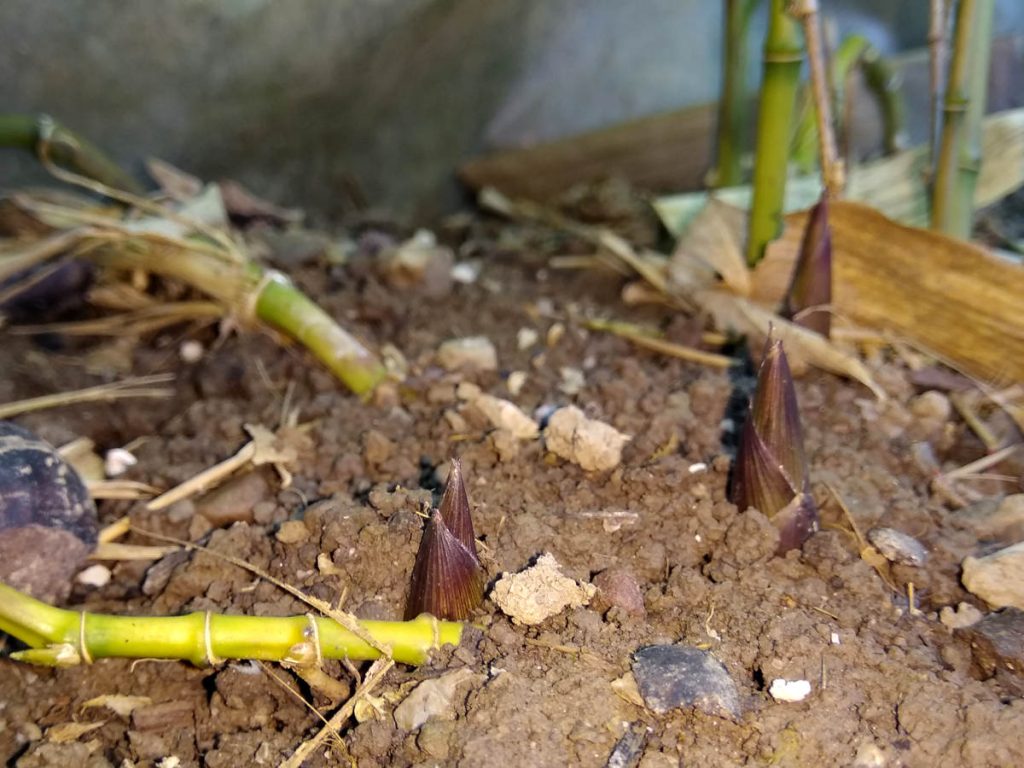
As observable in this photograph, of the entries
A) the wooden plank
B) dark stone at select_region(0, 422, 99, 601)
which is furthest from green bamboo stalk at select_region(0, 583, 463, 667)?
the wooden plank

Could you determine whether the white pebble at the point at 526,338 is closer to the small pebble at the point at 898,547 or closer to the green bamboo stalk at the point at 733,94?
the green bamboo stalk at the point at 733,94

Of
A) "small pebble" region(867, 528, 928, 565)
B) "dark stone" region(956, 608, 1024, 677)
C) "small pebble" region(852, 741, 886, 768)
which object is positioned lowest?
"dark stone" region(956, 608, 1024, 677)

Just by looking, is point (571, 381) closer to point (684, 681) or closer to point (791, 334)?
point (791, 334)

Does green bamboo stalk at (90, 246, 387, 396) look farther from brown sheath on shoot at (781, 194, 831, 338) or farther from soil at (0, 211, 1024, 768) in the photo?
brown sheath on shoot at (781, 194, 831, 338)

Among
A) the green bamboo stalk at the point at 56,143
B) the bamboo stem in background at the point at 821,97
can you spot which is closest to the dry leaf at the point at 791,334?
the bamboo stem in background at the point at 821,97

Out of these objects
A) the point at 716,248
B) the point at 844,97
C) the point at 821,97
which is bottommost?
the point at 716,248

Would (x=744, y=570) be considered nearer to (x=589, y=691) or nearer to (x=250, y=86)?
(x=589, y=691)

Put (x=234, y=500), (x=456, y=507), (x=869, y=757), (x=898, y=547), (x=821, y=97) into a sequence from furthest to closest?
(x=821, y=97) < (x=234, y=500) < (x=898, y=547) < (x=456, y=507) < (x=869, y=757)

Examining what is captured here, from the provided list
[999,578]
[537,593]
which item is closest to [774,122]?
[999,578]
